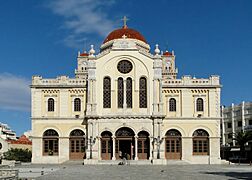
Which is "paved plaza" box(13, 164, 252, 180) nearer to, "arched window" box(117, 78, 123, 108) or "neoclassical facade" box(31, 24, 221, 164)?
"neoclassical facade" box(31, 24, 221, 164)

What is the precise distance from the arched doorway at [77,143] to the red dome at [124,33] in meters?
15.4

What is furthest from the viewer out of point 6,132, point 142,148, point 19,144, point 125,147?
point 6,132

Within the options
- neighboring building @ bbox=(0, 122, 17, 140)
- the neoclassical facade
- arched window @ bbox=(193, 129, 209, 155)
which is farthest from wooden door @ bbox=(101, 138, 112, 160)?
neighboring building @ bbox=(0, 122, 17, 140)

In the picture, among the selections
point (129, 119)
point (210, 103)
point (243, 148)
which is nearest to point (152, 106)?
point (129, 119)

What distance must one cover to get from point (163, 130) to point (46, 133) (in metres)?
13.1

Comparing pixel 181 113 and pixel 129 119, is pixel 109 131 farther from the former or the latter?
pixel 181 113

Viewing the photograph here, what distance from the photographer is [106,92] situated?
161 ft

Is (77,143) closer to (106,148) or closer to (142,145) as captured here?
(106,148)

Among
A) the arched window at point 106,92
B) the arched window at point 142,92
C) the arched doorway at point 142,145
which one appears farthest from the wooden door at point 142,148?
the arched window at point 106,92

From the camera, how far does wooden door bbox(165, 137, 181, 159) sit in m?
48.8

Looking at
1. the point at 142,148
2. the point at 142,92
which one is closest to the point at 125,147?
the point at 142,148

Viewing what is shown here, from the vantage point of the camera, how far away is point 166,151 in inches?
1925

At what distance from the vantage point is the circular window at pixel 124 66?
49531 mm

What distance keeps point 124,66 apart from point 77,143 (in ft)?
33.4
